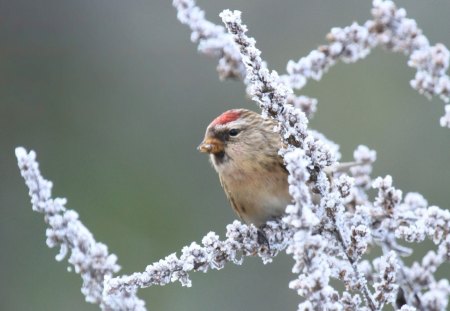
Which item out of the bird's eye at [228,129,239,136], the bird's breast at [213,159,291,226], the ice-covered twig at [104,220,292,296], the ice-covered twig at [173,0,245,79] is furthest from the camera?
the bird's eye at [228,129,239,136]

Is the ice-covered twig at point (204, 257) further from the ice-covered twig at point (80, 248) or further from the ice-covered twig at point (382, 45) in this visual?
the ice-covered twig at point (382, 45)

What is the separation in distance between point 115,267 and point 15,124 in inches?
178

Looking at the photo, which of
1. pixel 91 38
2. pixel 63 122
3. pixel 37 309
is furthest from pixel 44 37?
pixel 37 309

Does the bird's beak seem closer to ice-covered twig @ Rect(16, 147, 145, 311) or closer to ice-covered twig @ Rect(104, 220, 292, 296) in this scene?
ice-covered twig @ Rect(104, 220, 292, 296)

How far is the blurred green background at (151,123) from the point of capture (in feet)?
17.7

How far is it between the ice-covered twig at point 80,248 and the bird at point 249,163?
0.87 m

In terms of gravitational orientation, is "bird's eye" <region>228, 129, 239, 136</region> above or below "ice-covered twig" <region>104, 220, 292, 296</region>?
above

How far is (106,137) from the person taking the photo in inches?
245

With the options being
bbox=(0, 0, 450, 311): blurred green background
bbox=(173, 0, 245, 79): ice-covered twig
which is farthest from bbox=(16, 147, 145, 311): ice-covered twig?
bbox=(0, 0, 450, 311): blurred green background

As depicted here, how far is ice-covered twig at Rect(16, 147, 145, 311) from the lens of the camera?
6.02 ft

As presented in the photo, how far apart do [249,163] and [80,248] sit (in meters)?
1.02

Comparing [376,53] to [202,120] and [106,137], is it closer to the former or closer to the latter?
[202,120]

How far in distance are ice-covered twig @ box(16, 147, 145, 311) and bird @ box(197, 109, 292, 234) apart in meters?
0.87

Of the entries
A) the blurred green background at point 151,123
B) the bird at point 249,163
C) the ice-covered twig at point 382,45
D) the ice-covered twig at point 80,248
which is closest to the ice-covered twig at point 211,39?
the ice-covered twig at point 382,45
